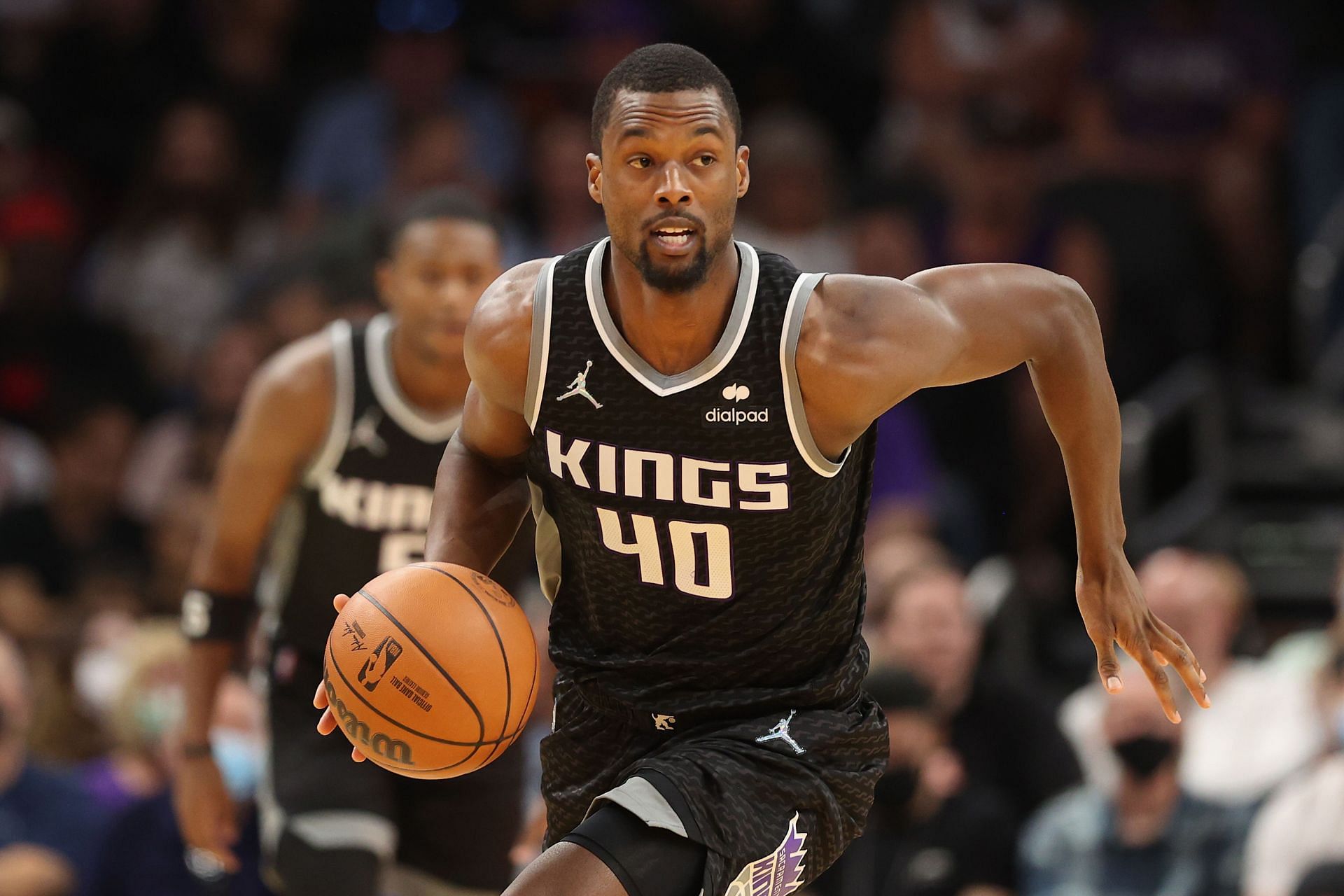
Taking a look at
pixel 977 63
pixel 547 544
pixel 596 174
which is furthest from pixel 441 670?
pixel 977 63

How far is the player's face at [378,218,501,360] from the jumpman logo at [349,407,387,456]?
0.21 metres

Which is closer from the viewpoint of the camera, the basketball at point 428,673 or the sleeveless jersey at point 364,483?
the basketball at point 428,673

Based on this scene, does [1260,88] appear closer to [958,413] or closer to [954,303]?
[958,413]

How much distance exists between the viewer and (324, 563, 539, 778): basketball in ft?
12.3

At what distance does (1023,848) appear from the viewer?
692 cm

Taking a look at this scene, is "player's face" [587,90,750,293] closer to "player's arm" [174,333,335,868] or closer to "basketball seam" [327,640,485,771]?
"basketball seam" [327,640,485,771]

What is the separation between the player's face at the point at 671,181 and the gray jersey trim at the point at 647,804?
97 cm

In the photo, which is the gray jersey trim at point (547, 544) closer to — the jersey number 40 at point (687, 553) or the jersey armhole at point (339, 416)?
the jersey number 40 at point (687, 553)

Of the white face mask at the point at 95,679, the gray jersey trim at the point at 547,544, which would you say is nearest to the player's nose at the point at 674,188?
the gray jersey trim at the point at 547,544

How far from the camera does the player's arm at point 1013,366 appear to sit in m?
3.76

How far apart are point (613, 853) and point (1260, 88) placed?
776 centimetres

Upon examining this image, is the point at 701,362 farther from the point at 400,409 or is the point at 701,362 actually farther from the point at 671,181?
the point at 400,409

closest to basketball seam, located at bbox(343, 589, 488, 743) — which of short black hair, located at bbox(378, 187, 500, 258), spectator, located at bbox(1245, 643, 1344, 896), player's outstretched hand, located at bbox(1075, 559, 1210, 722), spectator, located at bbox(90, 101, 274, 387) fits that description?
player's outstretched hand, located at bbox(1075, 559, 1210, 722)

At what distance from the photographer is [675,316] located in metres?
3.82
